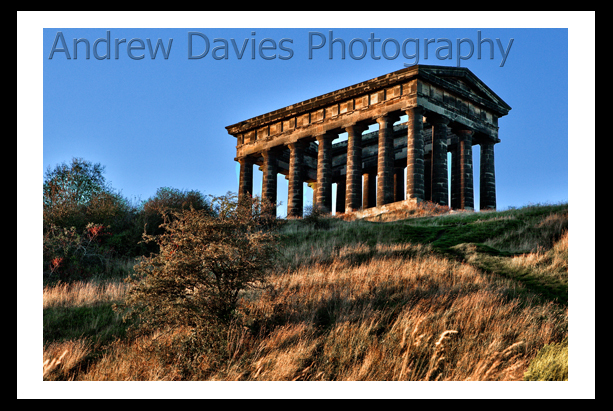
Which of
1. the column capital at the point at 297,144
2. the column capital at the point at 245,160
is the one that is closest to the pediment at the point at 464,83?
the column capital at the point at 297,144

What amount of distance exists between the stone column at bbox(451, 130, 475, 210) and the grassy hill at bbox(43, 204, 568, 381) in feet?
70.6

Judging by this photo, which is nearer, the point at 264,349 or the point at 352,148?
the point at 264,349

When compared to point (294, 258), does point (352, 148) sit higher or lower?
higher

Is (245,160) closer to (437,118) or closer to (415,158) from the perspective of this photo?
(415,158)

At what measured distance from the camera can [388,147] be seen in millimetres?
36312

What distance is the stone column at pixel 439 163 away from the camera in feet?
116

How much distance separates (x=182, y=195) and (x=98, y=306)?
17.6 metres

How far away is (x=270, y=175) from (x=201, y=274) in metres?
34.5

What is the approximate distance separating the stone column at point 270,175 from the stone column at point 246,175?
209 cm

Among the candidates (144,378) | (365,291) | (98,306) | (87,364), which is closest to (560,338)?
(365,291)

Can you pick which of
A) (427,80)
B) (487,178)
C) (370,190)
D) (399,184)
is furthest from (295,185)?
(487,178)
